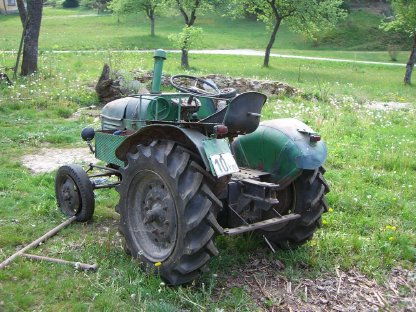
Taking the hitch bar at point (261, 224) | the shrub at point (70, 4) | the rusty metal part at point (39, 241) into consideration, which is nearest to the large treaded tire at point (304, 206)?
the hitch bar at point (261, 224)

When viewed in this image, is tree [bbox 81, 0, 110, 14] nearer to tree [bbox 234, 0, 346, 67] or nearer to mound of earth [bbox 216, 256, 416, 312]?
tree [bbox 234, 0, 346, 67]

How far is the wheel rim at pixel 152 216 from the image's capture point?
436 centimetres

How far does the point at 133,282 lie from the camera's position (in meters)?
4.29

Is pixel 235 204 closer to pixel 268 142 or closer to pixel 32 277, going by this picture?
pixel 268 142

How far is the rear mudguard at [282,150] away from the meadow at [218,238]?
0.83 m

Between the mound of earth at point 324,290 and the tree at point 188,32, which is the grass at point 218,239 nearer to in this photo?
the mound of earth at point 324,290

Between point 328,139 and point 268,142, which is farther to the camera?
point 328,139

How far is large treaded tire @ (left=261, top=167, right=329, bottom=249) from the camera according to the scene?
16.2 ft

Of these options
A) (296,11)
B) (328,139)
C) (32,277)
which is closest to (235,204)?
(32,277)

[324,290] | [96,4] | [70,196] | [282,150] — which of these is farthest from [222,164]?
[96,4]

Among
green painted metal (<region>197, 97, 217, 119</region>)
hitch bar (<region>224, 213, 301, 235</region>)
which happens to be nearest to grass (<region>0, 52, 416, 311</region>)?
hitch bar (<region>224, 213, 301, 235</region>)

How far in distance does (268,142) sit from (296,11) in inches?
1079

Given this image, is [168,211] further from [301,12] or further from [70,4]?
[70,4]

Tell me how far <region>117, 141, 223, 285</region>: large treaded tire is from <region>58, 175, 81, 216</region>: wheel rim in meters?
1.33
